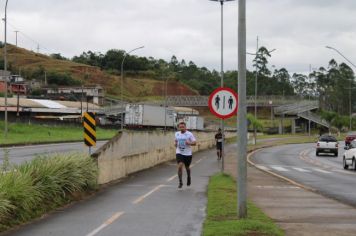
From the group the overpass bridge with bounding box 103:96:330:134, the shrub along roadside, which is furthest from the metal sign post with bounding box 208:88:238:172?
the overpass bridge with bounding box 103:96:330:134

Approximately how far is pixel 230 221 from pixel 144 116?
54.4 m

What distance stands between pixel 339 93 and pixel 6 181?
161832 mm

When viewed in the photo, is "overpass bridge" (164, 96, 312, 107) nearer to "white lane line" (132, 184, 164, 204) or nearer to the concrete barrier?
the concrete barrier

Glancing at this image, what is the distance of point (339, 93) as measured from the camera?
165 meters

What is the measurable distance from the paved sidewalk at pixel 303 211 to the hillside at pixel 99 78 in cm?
14356

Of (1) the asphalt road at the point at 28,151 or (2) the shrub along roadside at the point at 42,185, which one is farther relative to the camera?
(1) the asphalt road at the point at 28,151

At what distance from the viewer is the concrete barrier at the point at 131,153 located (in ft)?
58.6

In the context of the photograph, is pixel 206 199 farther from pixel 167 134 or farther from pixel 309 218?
pixel 167 134

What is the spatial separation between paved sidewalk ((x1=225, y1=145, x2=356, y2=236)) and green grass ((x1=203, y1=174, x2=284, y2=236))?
1.08 feet

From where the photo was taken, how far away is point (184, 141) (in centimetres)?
1644

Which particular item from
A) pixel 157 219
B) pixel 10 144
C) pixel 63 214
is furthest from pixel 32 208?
pixel 10 144

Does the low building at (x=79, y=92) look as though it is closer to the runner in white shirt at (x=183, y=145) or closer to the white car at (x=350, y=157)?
the white car at (x=350, y=157)

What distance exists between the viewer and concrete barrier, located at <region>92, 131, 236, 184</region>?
17.9 meters

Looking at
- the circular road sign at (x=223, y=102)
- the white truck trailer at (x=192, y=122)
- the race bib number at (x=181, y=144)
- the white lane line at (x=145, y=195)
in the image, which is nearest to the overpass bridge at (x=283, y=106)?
the white truck trailer at (x=192, y=122)
